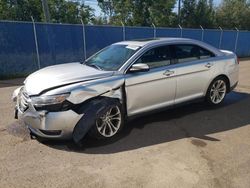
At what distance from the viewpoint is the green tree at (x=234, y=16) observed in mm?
34797

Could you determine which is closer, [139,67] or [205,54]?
[139,67]

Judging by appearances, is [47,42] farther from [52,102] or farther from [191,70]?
[52,102]

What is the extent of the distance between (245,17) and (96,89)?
37082 mm

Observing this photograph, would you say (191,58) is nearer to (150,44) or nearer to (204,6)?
(150,44)

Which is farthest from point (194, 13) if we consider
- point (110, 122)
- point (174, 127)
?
point (110, 122)

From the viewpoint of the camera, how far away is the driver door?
15.0 ft

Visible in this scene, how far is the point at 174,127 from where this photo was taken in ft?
16.3

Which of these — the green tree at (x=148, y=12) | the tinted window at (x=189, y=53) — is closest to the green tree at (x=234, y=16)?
the green tree at (x=148, y=12)

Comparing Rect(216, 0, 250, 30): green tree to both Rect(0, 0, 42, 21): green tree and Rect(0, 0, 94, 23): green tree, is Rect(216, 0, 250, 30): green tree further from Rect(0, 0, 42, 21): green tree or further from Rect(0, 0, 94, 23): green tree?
Rect(0, 0, 42, 21): green tree

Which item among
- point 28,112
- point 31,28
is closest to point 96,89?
point 28,112

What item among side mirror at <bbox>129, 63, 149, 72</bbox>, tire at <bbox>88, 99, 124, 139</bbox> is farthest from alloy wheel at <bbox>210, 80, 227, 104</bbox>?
tire at <bbox>88, 99, 124, 139</bbox>

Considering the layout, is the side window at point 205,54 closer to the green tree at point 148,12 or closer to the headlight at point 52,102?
the headlight at point 52,102

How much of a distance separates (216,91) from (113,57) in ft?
8.53

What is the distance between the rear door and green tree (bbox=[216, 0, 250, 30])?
3092cm
